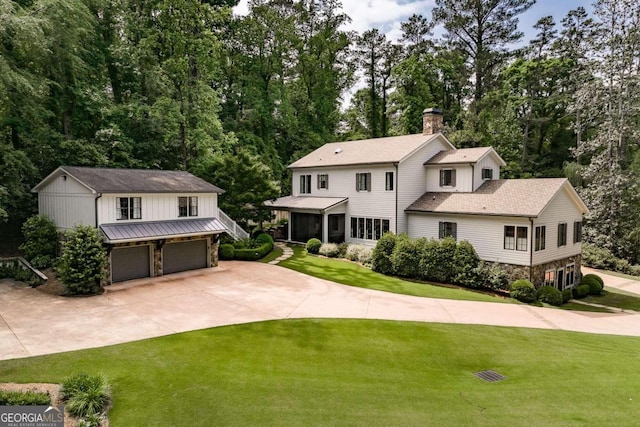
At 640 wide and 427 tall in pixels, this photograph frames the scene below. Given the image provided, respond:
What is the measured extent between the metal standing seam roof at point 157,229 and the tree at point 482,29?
33992mm

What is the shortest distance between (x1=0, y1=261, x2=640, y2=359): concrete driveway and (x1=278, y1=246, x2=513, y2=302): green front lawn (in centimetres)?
101

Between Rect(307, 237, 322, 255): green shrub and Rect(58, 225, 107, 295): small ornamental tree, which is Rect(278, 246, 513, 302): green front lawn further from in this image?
Rect(58, 225, 107, 295): small ornamental tree

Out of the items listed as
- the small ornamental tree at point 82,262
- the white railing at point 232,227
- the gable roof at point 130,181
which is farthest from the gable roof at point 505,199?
the small ornamental tree at point 82,262

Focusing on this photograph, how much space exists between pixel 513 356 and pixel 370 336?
4151 millimetres

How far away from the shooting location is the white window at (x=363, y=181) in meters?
27.8

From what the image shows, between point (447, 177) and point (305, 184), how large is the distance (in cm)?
1163

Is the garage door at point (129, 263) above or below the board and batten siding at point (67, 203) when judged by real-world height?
below

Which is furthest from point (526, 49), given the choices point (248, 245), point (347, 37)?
point (248, 245)

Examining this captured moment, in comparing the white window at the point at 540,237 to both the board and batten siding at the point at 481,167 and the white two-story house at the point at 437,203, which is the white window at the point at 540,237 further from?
the board and batten siding at the point at 481,167

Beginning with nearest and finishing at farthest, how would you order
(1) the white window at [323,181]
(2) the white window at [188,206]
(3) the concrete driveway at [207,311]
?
(3) the concrete driveway at [207,311]
(2) the white window at [188,206]
(1) the white window at [323,181]

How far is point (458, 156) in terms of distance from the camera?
26031 mm

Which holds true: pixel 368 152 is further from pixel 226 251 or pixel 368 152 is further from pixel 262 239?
pixel 226 251

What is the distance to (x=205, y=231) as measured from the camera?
70.9ft

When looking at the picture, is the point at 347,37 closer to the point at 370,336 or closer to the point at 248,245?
the point at 248,245
